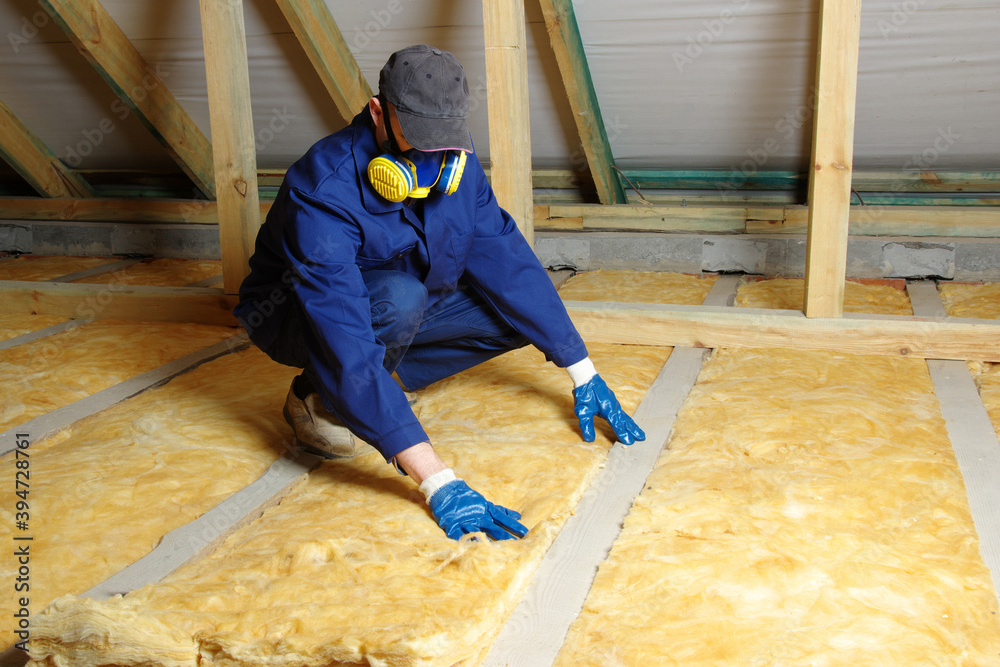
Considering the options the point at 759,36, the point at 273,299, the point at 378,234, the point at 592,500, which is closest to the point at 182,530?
the point at 273,299

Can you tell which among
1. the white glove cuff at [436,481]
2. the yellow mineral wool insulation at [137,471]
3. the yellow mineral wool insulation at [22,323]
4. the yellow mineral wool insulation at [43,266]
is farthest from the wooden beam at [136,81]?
the white glove cuff at [436,481]

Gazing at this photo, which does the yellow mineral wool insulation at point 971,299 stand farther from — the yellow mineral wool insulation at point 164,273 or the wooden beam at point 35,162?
the wooden beam at point 35,162

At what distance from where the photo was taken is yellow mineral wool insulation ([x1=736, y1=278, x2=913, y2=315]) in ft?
10.6

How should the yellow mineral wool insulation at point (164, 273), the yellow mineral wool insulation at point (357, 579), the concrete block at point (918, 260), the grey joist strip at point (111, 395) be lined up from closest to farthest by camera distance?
the yellow mineral wool insulation at point (357, 579)
the grey joist strip at point (111, 395)
the concrete block at point (918, 260)
the yellow mineral wool insulation at point (164, 273)

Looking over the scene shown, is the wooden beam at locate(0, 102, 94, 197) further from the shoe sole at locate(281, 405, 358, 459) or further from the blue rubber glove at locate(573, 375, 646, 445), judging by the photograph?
the blue rubber glove at locate(573, 375, 646, 445)

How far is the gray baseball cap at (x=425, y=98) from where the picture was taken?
5.28 feet

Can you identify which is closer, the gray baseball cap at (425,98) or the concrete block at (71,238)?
the gray baseball cap at (425,98)

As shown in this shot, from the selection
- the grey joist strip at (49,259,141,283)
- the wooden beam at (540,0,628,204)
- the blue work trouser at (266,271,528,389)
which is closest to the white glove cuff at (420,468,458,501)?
the blue work trouser at (266,271,528,389)

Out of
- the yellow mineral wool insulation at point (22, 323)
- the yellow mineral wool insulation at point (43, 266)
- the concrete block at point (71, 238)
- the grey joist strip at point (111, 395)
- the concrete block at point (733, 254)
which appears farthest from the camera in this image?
the concrete block at point (71, 238)

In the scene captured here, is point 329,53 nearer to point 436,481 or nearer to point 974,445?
point 436,481

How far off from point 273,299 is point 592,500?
0.92m

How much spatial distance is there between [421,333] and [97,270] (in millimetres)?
2920

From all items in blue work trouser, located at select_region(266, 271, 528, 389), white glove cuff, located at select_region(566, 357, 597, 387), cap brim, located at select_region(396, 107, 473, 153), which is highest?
cap brim, located at select_region(396, 107, 473, 153)

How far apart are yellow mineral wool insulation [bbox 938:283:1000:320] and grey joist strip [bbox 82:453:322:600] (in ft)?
8.36
